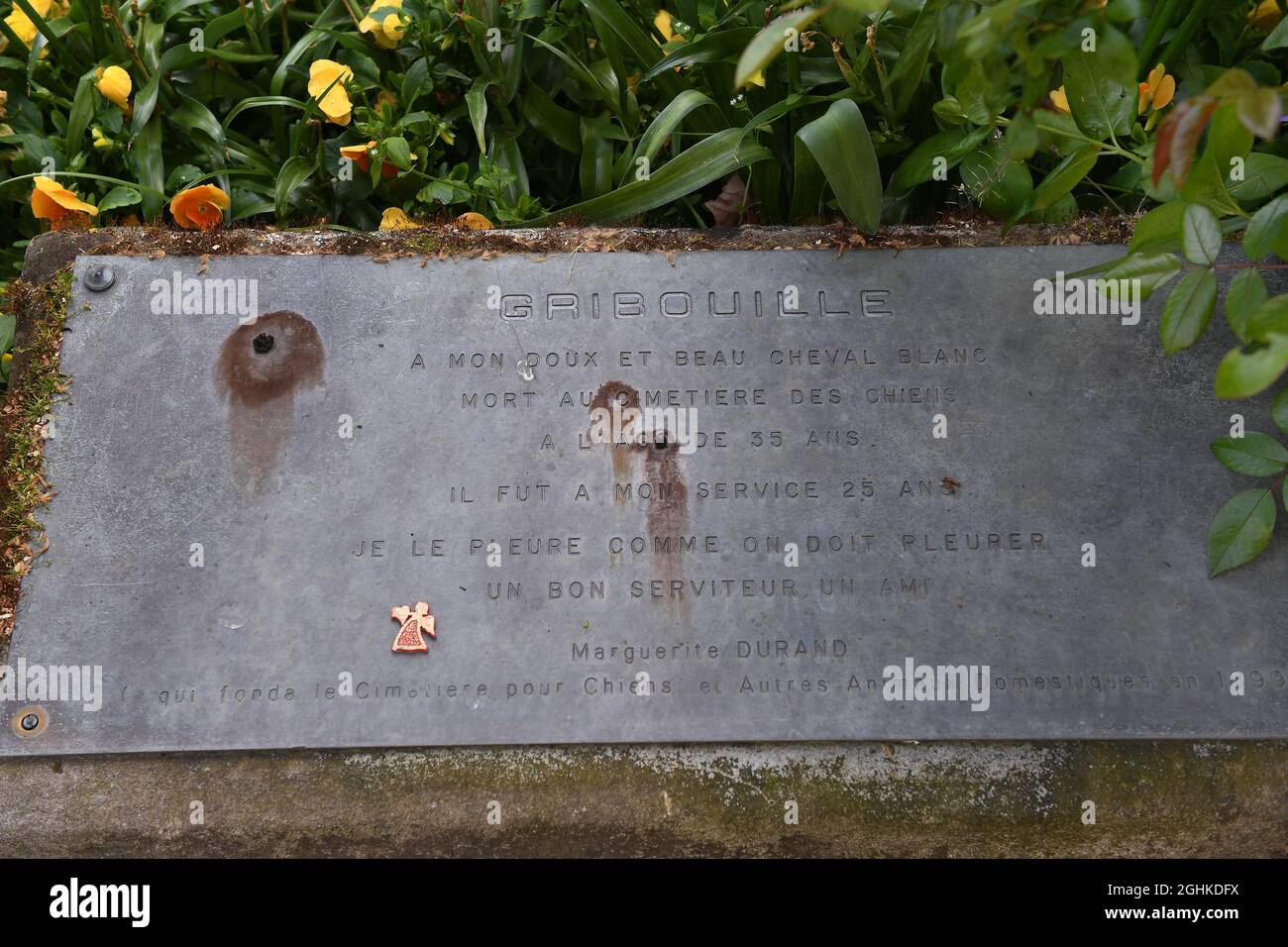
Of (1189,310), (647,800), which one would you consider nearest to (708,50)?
(1189,310)

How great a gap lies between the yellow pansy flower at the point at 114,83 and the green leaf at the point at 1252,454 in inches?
125

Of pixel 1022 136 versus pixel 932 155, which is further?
pixel 932 155

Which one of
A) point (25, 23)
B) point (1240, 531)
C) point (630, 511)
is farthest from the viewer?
point (25, 23)

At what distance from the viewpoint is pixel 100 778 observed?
7.34 ft

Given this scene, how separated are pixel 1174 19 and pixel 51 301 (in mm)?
3140

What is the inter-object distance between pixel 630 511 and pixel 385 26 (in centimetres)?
168

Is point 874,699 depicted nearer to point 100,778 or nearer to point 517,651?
point 517,651

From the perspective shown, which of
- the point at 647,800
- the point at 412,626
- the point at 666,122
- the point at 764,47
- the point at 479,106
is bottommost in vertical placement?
the point at 647,800

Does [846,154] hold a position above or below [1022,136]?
above

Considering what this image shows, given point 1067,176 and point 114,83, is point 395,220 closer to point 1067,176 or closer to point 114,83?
point 114,83

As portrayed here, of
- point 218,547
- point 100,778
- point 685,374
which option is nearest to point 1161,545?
point 685,374

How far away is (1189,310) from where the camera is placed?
187 centimetres

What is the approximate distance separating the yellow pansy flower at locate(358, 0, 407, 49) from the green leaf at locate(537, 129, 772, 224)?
0.83 meters

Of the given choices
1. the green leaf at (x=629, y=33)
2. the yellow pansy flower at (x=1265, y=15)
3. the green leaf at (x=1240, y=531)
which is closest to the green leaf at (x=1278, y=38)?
the yellow pansy flower at (x=1265, y=15)
